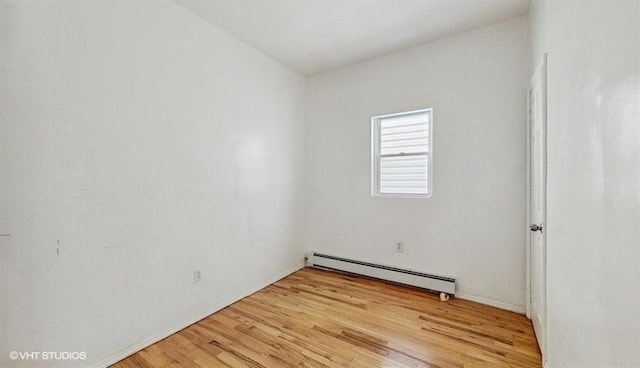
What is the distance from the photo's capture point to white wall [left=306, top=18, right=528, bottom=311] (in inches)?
100

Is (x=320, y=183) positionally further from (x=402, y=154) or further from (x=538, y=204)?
(x=538, y=204)

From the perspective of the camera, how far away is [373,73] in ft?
10.9

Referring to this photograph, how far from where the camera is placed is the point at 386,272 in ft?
10.5

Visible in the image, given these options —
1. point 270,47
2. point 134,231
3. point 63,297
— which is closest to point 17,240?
point 63,297

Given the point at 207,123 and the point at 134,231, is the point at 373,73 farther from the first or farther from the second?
the point at 134,231

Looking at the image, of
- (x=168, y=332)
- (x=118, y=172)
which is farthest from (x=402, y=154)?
(x=168, y=332)

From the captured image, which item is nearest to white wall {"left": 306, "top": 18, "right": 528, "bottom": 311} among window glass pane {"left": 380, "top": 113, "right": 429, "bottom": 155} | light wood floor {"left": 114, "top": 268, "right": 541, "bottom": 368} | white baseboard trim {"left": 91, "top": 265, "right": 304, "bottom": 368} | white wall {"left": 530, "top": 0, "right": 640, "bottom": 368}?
window glass pane {"left": 380, "top": 113, "right": 429, "bottom": 155}

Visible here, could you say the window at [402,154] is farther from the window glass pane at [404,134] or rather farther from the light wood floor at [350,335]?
the light wood floor at [350,335]

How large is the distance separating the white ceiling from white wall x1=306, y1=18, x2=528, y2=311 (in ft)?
0.77

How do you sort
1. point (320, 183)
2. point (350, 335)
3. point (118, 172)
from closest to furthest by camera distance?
point (118, 172) < point (350, 335) < point (320, 183)

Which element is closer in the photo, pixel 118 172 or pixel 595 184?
pixel 595 184

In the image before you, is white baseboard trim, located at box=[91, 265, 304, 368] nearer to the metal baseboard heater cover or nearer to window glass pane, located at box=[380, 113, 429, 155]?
the metal baseboard heater cover

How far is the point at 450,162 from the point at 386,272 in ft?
4.88

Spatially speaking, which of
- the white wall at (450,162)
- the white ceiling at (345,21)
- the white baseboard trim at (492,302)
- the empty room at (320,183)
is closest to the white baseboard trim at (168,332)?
the empty room at (320,183)
